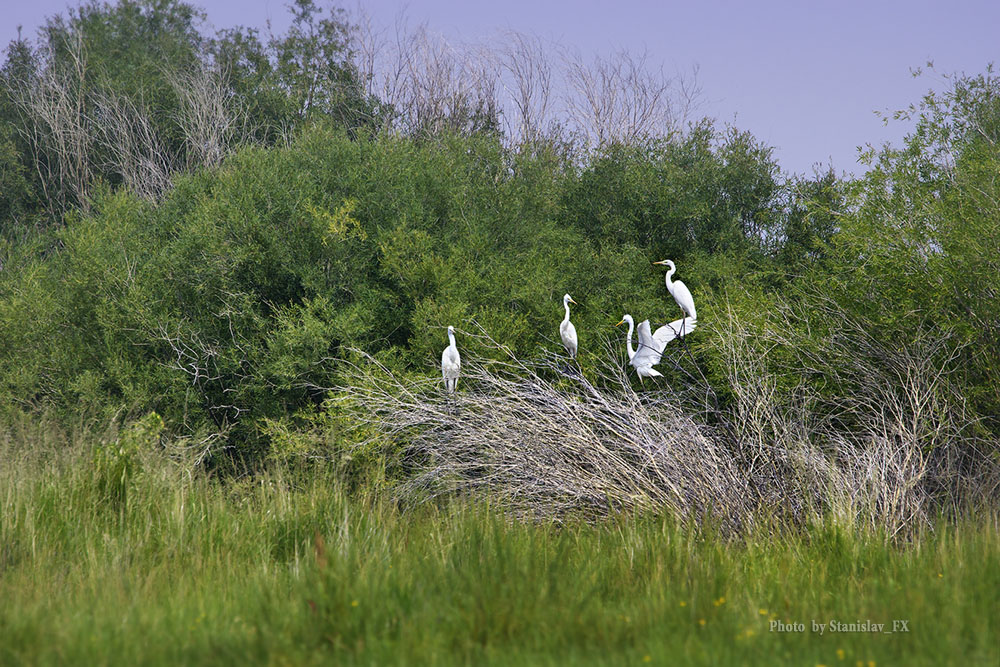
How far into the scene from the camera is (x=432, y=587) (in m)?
4.16

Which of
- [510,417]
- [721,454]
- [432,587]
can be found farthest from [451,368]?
[432,587]

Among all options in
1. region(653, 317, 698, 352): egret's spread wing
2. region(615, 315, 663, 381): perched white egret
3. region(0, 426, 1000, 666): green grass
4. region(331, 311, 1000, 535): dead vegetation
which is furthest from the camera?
region(653, 317, 698, 352): egret's spread wing

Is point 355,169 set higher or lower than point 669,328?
higher

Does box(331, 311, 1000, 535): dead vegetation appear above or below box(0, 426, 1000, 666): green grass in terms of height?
above

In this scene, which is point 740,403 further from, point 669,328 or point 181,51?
point 181,51

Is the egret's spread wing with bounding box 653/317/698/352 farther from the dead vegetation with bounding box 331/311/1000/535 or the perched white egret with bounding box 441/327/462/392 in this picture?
the perched white egret with bounding box 441/327/462/392

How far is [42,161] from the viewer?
2695 cm

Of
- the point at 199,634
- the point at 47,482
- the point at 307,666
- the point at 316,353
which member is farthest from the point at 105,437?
the point at 307,666

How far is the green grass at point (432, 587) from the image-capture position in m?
3.66

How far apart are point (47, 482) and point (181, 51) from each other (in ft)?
84.8

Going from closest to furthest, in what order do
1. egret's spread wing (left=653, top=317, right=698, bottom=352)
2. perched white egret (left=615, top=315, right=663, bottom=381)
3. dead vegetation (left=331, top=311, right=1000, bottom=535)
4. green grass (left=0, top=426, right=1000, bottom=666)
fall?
green grass (left=0, top=426, right=1000, bottom=666) → dead vegetation (left=331, top=311, right=1000, bottom=535) → perched white egret (left=615, top=315, right=663, bottom=381) → egret's spread wing (left=653, top=317, right=698, bottom=352)

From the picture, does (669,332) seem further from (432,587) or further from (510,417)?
(432,587)

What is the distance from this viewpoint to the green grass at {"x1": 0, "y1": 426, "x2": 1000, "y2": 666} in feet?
12.0

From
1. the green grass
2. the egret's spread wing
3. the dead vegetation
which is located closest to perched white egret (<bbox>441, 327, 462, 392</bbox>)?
the dead vegetation
